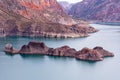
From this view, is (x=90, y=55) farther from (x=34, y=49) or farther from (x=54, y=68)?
(x=34, y=49)

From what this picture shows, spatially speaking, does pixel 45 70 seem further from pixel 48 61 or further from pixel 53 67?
pixel 48 61

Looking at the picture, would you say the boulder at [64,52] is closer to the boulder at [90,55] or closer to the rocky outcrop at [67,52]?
the rocky outcrop at [67,52]

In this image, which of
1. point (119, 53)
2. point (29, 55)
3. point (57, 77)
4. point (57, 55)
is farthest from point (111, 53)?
point (57, 77)

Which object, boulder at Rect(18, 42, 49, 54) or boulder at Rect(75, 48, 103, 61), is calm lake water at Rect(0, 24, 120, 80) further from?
boulder at Rect(18, 42, 49, 54)

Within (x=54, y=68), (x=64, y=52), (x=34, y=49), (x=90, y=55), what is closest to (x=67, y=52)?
(x=64, y=52)

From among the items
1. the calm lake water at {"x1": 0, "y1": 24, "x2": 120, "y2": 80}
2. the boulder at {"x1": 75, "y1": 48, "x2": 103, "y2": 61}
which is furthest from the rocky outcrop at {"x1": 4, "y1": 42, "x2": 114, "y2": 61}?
the calm lake water at {"x1": 0, "y1": 24, "x2": 120, "y2": 80}

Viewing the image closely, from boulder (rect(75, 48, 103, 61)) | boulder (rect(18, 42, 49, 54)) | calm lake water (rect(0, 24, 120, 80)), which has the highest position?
boulder (rect(18, 42, 49, 54))

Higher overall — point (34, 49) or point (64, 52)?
point (34, 49)

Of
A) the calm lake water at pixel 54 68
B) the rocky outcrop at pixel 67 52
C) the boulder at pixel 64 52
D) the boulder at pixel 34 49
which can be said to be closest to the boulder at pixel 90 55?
A: the rocky outcrop at pixel 67 52
